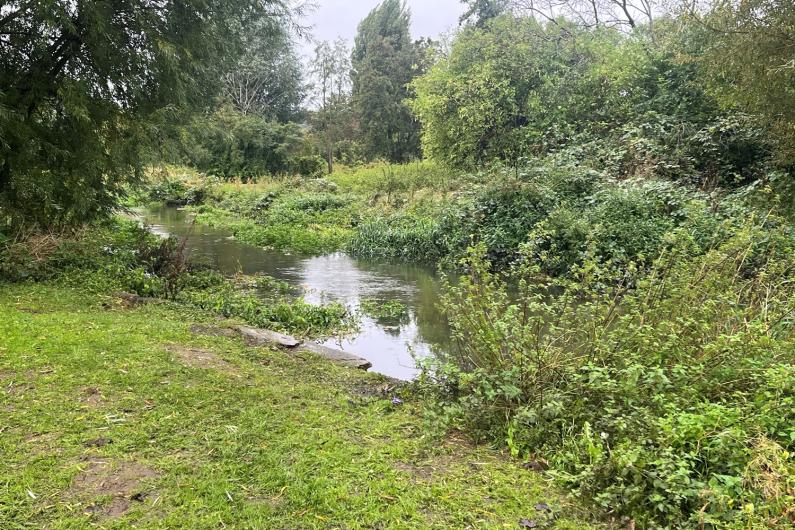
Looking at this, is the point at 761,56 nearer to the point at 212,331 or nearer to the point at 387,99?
the point at 212,331

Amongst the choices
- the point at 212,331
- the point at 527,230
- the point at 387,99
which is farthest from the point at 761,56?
the point at 387,99

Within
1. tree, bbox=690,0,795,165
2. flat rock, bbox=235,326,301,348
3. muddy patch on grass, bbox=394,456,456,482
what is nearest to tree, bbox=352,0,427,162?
tree, bbox=690,0,795,165

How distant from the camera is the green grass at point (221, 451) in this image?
2.39 m

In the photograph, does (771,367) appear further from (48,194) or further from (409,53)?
(409,53)

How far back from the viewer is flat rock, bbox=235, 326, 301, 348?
17.1 ft

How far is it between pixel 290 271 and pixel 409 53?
23766mm

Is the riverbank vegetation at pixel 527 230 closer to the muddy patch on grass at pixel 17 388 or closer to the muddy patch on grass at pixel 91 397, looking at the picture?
the muddy patch on grass at pixel 17 388

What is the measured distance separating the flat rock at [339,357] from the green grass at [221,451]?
38 cm

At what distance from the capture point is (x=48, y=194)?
Result: 6.57m

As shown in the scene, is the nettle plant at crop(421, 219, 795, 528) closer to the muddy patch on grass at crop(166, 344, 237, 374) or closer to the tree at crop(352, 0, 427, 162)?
the muddy patch on grass at crop(166, 344, 237, 374)

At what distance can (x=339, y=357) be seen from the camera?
509 cm

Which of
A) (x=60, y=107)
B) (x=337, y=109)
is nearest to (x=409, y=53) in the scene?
(x=337, y=109)

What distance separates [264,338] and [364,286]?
404cm

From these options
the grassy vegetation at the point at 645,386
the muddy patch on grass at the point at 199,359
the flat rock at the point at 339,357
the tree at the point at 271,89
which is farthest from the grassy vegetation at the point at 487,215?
the tree at the point at 271,89
